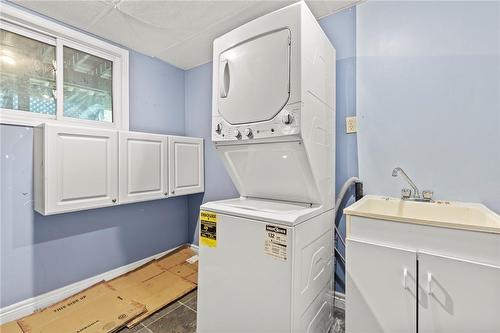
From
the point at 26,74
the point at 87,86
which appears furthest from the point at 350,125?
the point at 26,74

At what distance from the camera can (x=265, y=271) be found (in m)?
1.29

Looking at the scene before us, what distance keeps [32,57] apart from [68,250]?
5.76ft

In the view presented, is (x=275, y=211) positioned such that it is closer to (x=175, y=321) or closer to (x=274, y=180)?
(x=274, y=180)

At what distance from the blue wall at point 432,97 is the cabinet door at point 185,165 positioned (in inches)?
75.3

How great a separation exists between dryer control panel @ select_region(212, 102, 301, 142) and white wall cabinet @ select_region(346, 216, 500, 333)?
0.63 metres

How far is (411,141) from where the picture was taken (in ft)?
5.50

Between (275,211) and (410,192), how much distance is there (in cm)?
99

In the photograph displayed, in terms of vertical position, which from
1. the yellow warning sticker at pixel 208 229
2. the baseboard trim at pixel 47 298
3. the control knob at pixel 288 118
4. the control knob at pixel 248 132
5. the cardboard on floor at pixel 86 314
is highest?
the control knob at pixel 288 118

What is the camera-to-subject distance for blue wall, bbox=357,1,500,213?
1.45 meters

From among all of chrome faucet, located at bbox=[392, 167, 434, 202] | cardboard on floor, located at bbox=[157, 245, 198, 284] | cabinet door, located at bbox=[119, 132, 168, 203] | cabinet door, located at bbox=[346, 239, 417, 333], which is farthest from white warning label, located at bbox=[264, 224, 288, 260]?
cabinet door, located at bbox=[119, 132, 168, 203]

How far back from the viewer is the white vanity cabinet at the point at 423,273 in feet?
3.34

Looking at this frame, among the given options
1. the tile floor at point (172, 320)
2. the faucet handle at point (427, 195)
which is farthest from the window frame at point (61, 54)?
the faucet handle at point (427, 195)

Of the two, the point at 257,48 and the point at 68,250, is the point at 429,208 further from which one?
the point at 68,250

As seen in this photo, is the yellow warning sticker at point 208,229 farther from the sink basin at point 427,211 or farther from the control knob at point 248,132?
the sink basin at point 427,211
